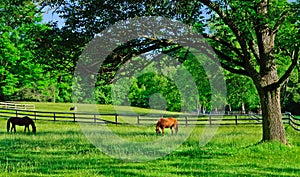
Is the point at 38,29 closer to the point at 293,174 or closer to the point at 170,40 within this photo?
the point at 170,40

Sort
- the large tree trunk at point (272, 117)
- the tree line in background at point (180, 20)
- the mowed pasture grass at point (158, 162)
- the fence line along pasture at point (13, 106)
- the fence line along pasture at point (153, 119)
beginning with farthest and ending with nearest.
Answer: the fence line along pasture at point (13, 106) < the fence line along pasture at point (153, 119) < the large tree trunk at point (272, 117) < the tree line in background at point (180, 20) < the mowed pasture grass at point (158, 162)

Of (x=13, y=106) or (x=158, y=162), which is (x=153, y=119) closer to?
(x=158, y=162)

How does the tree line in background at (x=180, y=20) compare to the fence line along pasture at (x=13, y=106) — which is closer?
the tree line in background at (x=180, y=20)

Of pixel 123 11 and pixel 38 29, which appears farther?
pixel 38 29

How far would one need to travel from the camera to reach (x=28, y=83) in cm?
4697

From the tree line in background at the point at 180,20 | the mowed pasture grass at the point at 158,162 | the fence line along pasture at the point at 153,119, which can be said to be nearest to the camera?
the mowed pasture grass at the point at 158,162

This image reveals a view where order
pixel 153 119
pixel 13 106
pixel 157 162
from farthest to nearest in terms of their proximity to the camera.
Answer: pixel 13 106
pixel 153 119
pixel 157 162

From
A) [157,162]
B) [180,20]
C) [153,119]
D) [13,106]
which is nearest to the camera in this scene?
[157,162]

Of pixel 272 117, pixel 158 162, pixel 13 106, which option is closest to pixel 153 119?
pixel 272 117

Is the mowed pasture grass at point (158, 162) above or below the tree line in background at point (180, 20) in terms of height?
below

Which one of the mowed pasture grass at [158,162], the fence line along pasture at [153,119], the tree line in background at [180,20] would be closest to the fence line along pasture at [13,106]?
the fence line along pasture at [153,119]

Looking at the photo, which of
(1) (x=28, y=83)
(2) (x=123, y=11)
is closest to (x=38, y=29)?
(2) (x=123, y=11)

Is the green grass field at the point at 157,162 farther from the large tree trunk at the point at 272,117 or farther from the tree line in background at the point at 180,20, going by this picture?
the tree line in background at the point at 180,20

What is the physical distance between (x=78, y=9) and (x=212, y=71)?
1005cm
